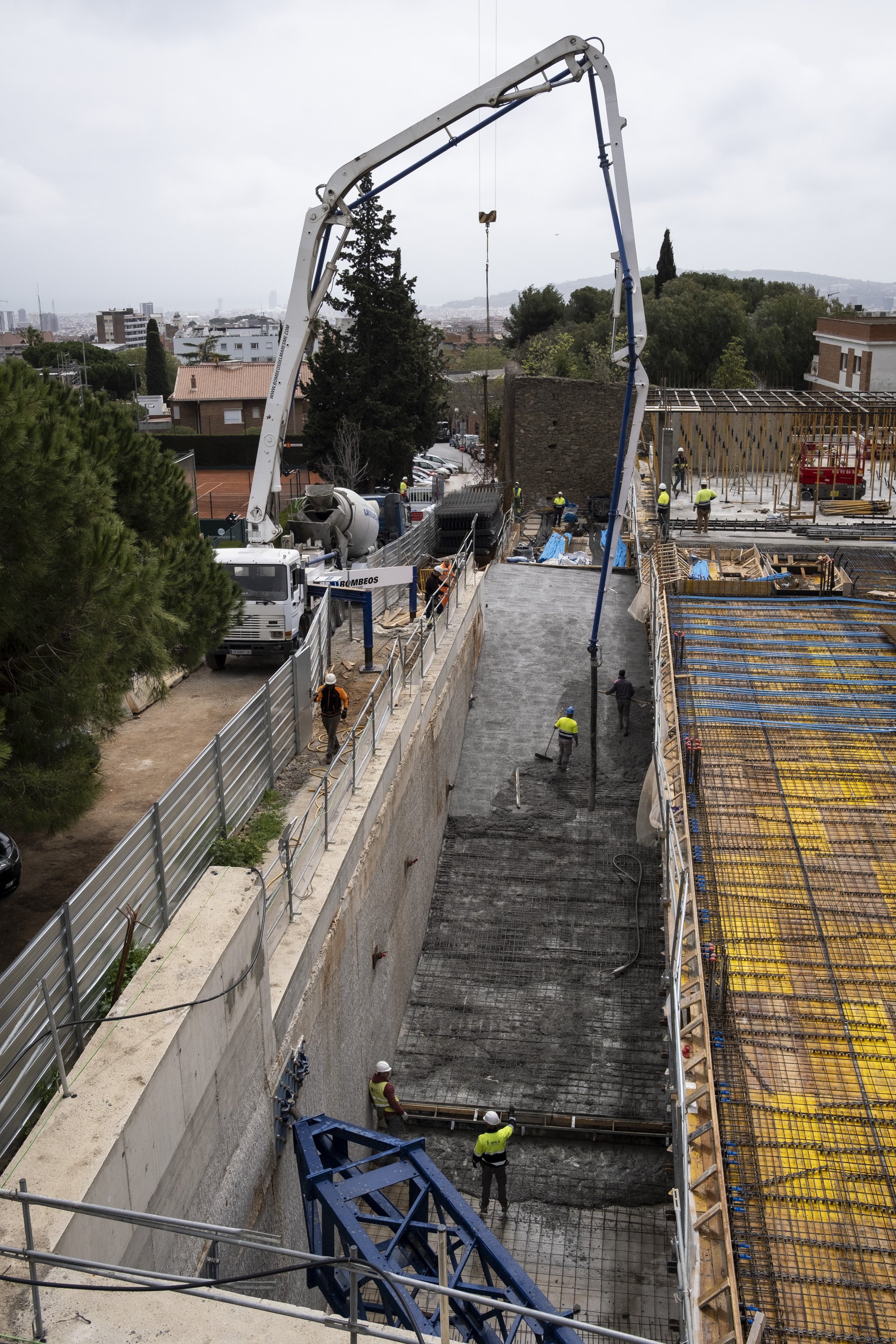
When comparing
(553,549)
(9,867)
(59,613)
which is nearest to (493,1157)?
(9,867)

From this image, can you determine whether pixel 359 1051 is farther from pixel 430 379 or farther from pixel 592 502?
pixel 430 379

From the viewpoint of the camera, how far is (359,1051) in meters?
12.9

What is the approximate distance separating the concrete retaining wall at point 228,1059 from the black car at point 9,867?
7.25ft

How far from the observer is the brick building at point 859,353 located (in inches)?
1702

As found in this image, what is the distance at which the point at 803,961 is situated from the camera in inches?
417

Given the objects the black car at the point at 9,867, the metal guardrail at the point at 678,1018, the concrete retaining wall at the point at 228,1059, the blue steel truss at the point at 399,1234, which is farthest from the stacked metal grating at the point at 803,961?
the black car at the point at 9,867

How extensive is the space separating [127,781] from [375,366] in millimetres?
27918

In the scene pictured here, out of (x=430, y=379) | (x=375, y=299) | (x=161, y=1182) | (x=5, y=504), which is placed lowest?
(x=161, y=1182)

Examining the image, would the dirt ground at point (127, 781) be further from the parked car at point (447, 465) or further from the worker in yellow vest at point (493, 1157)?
the parked car at point (447, 465)

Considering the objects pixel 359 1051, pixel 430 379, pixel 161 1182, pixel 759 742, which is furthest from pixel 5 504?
pixel 430 379

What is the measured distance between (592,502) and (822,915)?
27.9 metres

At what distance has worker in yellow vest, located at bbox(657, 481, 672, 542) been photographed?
2616 centimetres

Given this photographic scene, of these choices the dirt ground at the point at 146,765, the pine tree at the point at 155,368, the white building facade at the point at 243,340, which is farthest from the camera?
the white building facade at the point at 243,340

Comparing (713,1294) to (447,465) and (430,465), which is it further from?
(447,465)
